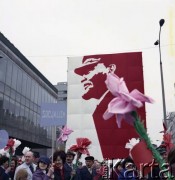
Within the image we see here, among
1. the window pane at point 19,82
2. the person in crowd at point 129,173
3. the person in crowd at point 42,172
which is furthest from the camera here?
the window pane at point 19,82

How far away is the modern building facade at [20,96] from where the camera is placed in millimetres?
29766

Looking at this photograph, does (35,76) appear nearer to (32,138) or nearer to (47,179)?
(32,138)

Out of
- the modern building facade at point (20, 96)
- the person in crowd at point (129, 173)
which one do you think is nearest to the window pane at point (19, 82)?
the modern building facade at point (20, 96)

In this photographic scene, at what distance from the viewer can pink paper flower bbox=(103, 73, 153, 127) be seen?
1600 mm

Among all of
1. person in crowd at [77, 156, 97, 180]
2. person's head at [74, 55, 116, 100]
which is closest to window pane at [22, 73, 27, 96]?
person's head at [74, 55, 116, 100]

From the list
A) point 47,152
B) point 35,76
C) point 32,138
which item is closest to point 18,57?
point 35,76

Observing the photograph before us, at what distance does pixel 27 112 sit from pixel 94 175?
1134 inches

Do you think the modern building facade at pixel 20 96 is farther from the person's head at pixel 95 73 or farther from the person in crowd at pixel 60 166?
the person in crowd at pixel 60 166

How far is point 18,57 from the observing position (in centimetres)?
3328

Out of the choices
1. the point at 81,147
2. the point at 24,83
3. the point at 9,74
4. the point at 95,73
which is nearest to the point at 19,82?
the point at 24,83

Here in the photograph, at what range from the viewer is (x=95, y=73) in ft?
35.2

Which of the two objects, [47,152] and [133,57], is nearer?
[133,57]

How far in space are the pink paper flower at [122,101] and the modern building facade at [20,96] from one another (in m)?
28.0

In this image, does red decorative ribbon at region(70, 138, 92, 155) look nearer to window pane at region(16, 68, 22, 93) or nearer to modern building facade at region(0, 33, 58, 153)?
modern building facade at region(0, 33, 58, 153)
